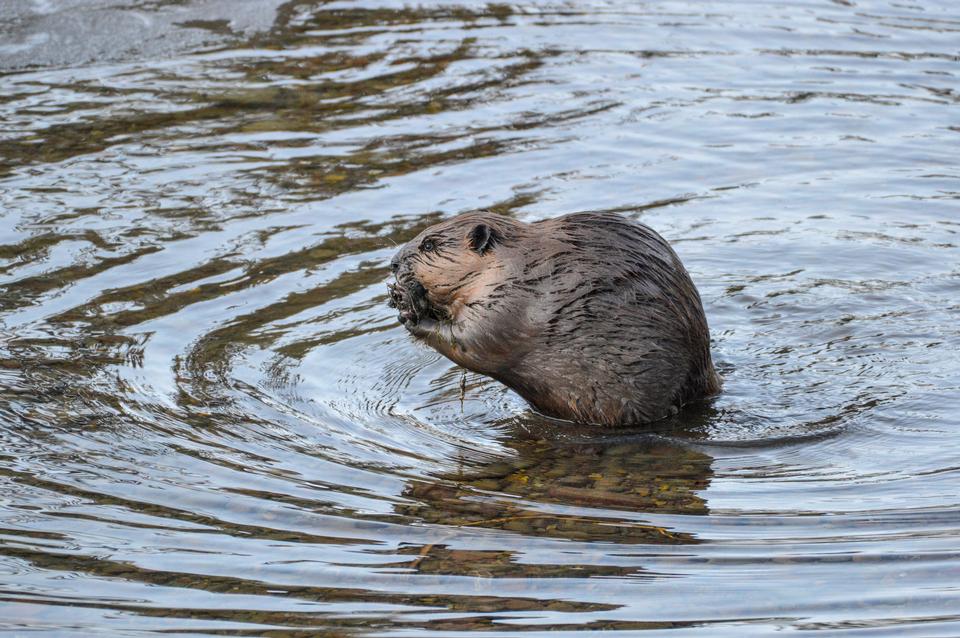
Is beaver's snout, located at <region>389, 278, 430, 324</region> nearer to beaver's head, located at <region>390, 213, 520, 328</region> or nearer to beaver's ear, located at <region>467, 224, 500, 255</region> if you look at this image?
beaver's head, located at <region>390, 213, 520, 328</region>

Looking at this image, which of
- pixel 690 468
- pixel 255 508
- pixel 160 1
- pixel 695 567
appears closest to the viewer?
pixel 695 567

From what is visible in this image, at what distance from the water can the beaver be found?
0.21m

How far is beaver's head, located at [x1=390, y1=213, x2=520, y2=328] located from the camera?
625cm

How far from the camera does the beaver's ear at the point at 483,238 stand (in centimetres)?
622

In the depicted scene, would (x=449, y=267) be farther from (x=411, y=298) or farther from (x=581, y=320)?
(x=581, y=320)

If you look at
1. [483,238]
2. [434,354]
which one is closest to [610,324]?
[483,238]

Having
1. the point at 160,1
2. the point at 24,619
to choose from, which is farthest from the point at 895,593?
the point at 160,1

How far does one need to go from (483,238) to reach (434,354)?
1.17 meters

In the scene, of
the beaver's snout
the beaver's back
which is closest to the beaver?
the beaver's back

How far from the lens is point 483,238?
20.5 ft

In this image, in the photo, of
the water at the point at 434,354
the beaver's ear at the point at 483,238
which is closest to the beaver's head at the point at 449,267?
the beaver's ear at the point at 483,238

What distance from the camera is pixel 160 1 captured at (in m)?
13.1

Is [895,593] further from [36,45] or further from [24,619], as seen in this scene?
[36,45]

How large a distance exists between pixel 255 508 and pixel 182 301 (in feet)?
8.68
